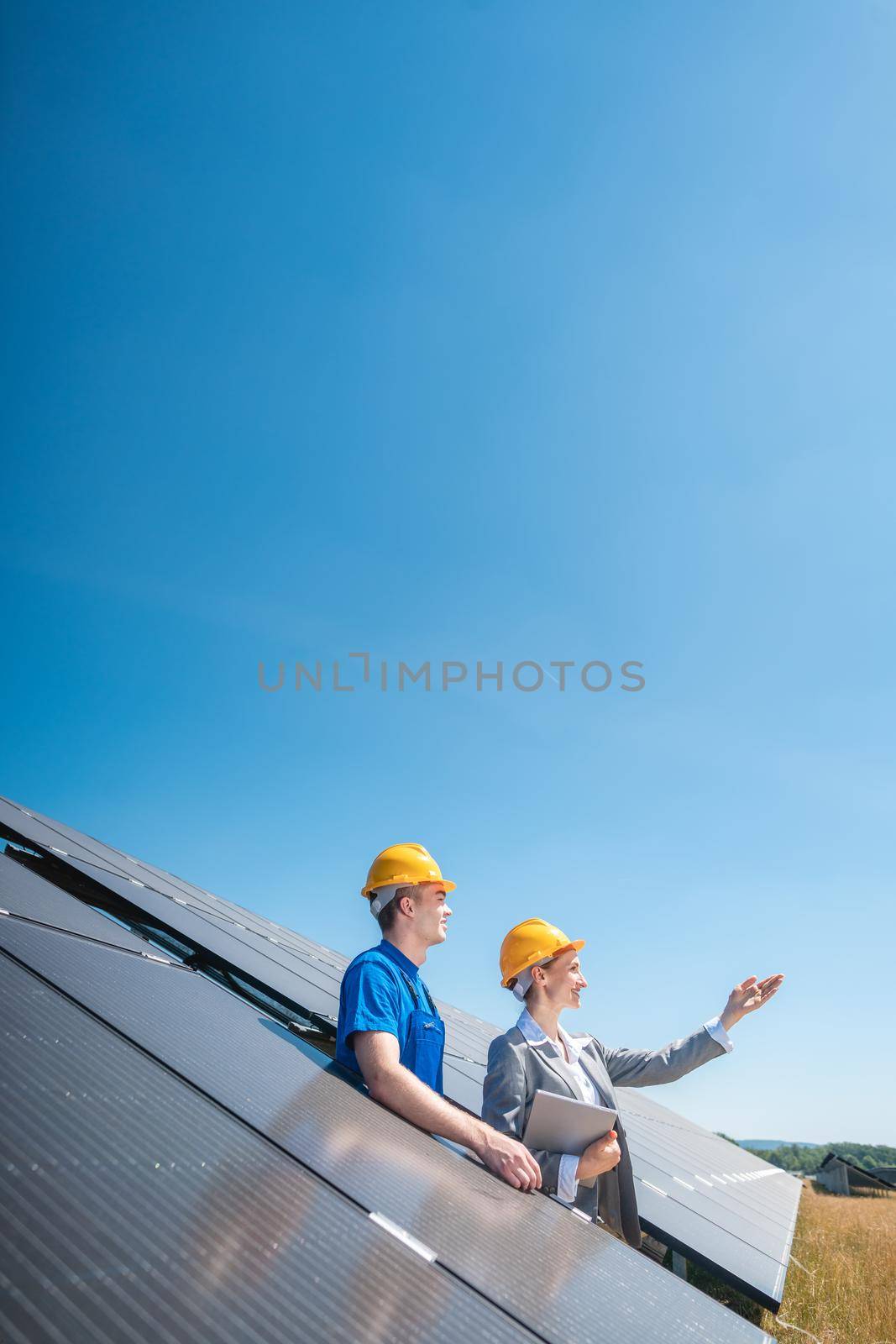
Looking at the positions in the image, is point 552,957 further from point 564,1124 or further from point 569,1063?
point 564,1124

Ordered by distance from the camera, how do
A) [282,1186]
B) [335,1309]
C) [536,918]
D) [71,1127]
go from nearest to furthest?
1. [335,1309]
2. [71,1127]
3. [282,1186]
4. [536,918]

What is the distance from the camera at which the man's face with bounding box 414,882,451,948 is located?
4301 millimetres

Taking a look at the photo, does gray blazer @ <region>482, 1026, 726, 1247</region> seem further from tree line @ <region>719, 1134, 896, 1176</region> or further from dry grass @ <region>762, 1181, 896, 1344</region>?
tree line @ <region>719, 1134, 896, 1176</region>

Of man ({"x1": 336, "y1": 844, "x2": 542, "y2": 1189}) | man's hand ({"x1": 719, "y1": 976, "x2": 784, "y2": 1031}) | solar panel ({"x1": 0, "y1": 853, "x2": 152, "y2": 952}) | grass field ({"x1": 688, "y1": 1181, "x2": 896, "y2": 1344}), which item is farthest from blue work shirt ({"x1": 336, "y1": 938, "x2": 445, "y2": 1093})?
man's hand ({"x1": 719, "y1": 976, "x2": 784, "y2": 1031})

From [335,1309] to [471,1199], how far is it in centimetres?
121

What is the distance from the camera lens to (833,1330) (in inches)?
242

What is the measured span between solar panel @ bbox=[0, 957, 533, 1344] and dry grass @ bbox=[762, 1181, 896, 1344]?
4.35m

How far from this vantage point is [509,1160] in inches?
120

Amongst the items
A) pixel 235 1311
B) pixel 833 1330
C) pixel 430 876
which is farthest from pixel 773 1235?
pixel 235 1311

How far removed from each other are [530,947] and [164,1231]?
12.0ft

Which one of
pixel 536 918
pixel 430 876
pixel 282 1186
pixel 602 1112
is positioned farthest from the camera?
pixel 536 918

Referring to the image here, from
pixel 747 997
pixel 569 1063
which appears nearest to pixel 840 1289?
pixel 747 997

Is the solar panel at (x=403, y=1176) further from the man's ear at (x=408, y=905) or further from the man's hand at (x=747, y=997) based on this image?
the man's hand at (x=747, y=997)

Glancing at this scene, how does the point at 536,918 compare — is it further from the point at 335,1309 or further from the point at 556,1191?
the point at 335,1309
